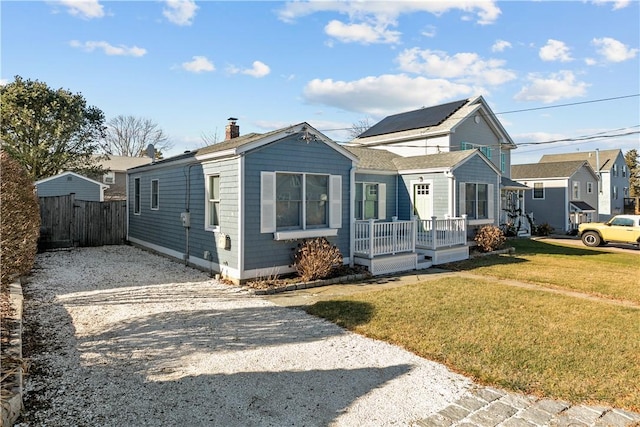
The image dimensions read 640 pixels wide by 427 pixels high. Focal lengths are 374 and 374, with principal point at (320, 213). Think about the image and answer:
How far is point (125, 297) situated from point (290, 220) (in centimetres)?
411

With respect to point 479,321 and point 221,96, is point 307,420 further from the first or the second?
point 221,96

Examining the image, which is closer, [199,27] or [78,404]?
[78,404]

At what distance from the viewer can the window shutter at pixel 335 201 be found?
1030 centimetres

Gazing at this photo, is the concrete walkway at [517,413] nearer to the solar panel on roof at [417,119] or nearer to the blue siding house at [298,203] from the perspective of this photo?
the blue siding house at [298,203]

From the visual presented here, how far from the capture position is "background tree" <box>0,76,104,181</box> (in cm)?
2103

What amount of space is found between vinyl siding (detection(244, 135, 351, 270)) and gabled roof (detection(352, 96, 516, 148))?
34.4 ft

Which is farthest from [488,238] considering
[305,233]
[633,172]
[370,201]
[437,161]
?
[633,172]

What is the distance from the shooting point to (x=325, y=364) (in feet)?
15.2

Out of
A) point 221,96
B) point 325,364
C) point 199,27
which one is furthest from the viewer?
point 221,96

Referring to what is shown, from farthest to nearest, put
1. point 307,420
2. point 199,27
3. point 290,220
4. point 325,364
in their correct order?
point 199,27
point 290,220
point 325,364
point 307,420

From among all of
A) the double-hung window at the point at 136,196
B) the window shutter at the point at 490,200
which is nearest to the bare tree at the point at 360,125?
the window shutter at the point at 490,200

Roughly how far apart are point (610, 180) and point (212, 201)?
41260 millimetres

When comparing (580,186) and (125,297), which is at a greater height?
(580,186)

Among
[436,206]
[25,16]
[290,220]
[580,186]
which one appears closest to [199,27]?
[25,16]
